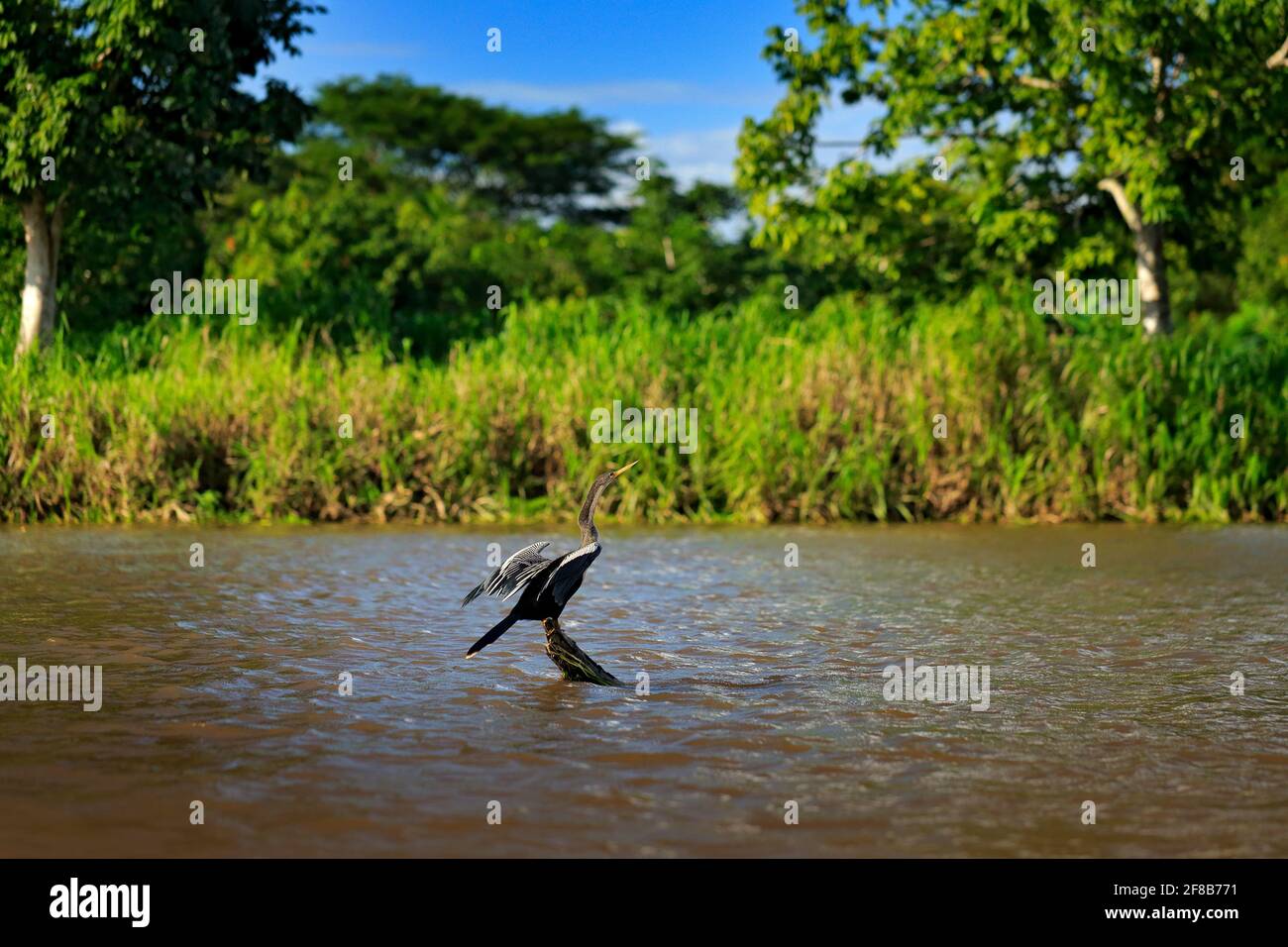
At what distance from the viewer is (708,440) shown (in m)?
12.9

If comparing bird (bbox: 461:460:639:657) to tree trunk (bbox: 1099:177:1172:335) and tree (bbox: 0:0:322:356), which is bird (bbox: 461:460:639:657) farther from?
tree trunk (bbox: 1099:177:1172:335)

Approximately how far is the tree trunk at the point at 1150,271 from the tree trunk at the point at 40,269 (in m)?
12.7

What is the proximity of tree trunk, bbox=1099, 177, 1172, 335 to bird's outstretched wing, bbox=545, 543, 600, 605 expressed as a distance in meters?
13.9

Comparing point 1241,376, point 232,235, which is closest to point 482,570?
point 1241,376

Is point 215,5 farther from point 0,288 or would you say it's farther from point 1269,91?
point 1269,91

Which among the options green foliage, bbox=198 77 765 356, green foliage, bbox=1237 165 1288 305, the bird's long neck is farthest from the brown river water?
green foliage, bbox=1237 165 1288 305

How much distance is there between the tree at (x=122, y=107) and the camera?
15547 millimetres

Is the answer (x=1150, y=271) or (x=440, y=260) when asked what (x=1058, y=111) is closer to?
(x=1150, y=271)

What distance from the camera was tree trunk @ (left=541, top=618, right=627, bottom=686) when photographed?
5.58m

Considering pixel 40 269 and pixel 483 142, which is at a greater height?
pixel 483 142

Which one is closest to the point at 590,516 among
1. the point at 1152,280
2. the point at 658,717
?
the point at 658,717

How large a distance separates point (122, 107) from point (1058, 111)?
423 inches

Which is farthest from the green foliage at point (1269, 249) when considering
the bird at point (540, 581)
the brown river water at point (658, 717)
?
the bird at point (540, 581)
